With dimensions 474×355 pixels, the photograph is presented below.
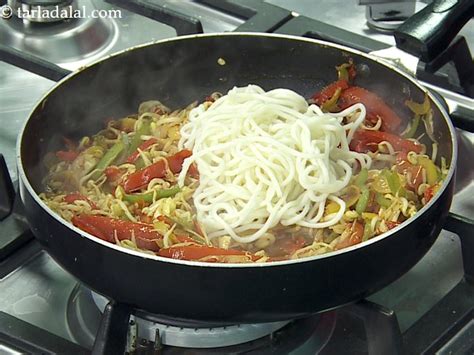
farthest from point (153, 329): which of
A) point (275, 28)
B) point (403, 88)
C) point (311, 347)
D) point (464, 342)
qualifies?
point (275, 28)

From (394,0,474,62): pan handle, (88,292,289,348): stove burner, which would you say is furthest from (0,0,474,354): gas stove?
(394,0,474,62): pan handle

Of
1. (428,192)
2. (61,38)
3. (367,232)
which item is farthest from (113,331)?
(61,38)

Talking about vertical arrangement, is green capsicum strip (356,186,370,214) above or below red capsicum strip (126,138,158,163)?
above

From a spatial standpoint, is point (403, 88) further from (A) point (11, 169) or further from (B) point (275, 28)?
(A) point (11, 169)

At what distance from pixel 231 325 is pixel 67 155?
36cm

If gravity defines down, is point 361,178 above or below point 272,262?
below

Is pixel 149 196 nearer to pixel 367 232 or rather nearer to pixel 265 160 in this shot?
pixel 265 160

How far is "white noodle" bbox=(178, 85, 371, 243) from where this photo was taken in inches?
41.6

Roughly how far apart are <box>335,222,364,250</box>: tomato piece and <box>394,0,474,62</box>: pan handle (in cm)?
28

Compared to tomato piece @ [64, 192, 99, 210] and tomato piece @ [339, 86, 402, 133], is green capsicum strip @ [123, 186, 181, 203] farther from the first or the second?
tomato piece @ [339, 86, 402, 133]

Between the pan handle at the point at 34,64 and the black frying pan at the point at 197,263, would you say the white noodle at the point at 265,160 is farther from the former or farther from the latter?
the pan handle at the point at 34,64

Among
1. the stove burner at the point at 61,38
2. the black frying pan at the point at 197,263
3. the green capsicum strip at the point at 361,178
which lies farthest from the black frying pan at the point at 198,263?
the stove burner at the point at 61,38

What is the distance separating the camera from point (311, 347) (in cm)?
98

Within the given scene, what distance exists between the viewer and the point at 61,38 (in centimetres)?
148
